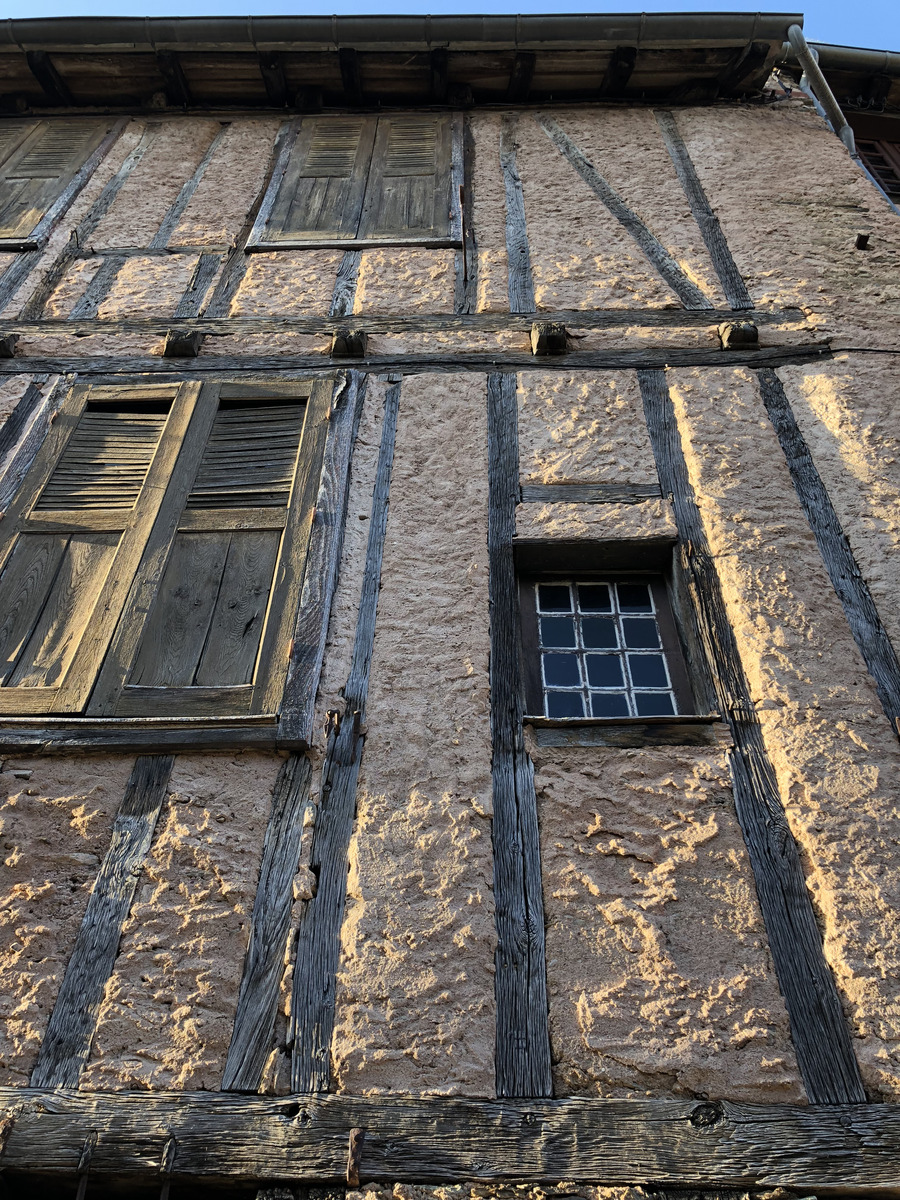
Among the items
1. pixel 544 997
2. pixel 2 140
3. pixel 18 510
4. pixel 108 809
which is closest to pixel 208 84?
pixel 2 140

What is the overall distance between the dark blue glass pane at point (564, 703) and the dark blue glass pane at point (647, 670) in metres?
0.23

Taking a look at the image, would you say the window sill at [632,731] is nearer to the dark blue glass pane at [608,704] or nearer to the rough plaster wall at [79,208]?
the dark blue glass pane at [608,704]

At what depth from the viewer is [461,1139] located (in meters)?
2.69

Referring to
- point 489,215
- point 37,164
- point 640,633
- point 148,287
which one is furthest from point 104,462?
point 37,164

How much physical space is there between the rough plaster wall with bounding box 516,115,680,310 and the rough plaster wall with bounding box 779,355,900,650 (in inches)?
38.2

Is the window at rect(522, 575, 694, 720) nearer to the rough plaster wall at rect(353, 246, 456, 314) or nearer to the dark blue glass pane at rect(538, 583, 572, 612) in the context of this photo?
the dark blue glass pane at rect(538, 583, 572, 612)

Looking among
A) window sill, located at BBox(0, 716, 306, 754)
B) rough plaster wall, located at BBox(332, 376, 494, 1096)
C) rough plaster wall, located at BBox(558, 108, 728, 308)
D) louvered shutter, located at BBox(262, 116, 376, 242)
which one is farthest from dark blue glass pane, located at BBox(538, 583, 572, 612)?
louvered shutter, located at BBox(262, 116, 376, 242)

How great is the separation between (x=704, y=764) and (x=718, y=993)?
31.1 inches

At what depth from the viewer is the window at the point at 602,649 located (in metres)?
3.92

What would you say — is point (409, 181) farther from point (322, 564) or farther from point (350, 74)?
point (322, 564)

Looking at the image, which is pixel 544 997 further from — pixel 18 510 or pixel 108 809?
pixel 18 510

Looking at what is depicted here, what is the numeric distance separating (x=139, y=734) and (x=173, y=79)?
5540 mm

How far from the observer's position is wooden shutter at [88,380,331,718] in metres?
3.76

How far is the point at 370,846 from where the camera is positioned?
328 cm
